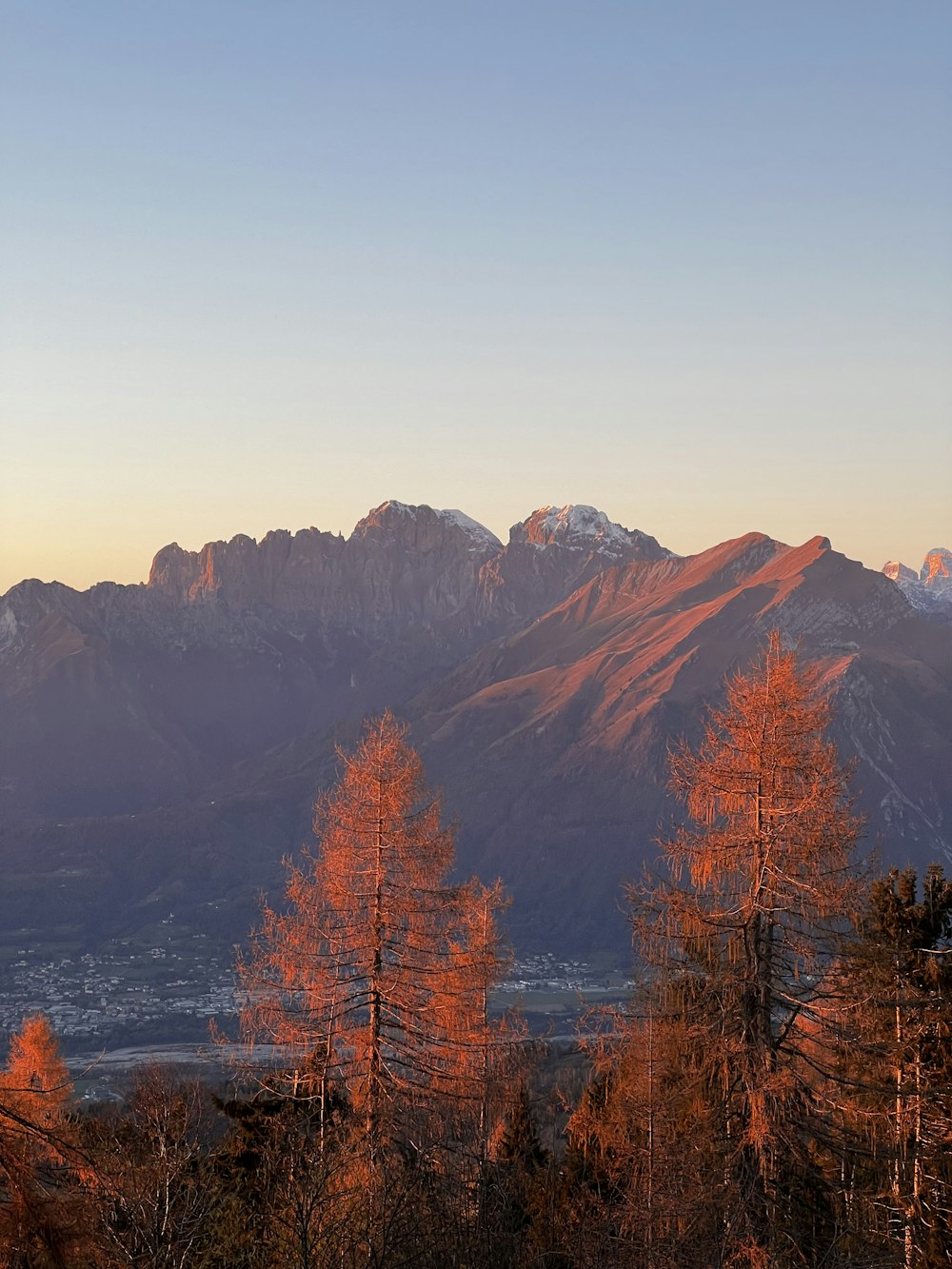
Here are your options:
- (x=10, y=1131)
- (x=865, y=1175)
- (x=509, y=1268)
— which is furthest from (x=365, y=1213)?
(x=865, y=1175)

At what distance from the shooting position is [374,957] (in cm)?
3084

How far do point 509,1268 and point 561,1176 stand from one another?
12.8 meters

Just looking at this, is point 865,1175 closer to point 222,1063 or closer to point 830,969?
point 830,969

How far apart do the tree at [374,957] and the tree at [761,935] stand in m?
5.77

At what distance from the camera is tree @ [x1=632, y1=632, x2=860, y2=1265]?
24.7 m

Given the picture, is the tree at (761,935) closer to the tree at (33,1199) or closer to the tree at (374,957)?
the tree at (374,957)

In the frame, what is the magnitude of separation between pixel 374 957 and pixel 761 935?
8.90m

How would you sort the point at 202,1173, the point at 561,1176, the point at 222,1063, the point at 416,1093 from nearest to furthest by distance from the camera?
1. the point at 202,1173
2. the point at 416,1093
3. the point at 222,1063
4. the point at 561,1176

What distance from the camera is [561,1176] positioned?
3997cm

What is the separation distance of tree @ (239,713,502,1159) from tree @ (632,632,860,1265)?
18.9ft

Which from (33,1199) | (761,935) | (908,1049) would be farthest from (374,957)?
(33,1199)

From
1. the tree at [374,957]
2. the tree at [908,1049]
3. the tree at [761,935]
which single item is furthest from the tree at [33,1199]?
the tree at [374,957]

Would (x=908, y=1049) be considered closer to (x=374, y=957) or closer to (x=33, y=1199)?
(x=374, y=957)

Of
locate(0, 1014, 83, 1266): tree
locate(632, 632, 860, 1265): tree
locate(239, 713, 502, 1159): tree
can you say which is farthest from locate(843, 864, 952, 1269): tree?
locate(0, 1014, 83, 1266): tree
